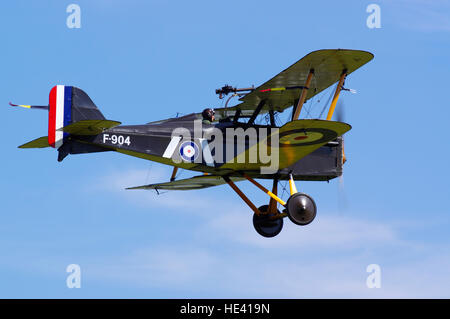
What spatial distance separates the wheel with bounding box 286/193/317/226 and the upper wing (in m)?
2.36

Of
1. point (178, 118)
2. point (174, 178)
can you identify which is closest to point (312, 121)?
point (178, 118)

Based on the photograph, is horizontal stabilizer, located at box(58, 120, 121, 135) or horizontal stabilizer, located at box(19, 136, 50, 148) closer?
horizontal stabilizer, located at box(58, 120, 121, 135)

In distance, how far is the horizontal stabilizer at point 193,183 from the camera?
21406 millimetres

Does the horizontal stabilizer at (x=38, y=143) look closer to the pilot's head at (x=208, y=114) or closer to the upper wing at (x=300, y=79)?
the pilot's head at (x=208, y=114)

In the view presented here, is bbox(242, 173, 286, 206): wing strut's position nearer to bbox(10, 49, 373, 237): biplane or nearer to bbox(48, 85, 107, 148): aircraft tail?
bbox(10, 49, 373, 237): biplane

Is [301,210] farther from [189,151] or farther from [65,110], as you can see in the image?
[65,110]

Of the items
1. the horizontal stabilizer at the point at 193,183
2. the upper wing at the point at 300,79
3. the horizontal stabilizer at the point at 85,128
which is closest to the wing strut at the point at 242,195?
the horizontal stabilizer at the point at 193,183

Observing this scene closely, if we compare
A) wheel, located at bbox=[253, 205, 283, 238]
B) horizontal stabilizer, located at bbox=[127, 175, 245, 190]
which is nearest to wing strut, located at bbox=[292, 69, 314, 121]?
horizontal stabilizer, located at bbox=[127, 175, 245, 190]

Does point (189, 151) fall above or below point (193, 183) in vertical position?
below

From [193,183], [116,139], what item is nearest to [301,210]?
[193,183]

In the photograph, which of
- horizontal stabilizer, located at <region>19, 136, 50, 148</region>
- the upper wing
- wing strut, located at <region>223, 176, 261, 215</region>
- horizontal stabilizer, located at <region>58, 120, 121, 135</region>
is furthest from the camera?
wing strut, located at <region>223, 176, 261, 215</region>

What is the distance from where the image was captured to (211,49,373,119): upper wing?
62.1 ft

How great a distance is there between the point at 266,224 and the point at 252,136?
2485 mm

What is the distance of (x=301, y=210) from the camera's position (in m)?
19.2
